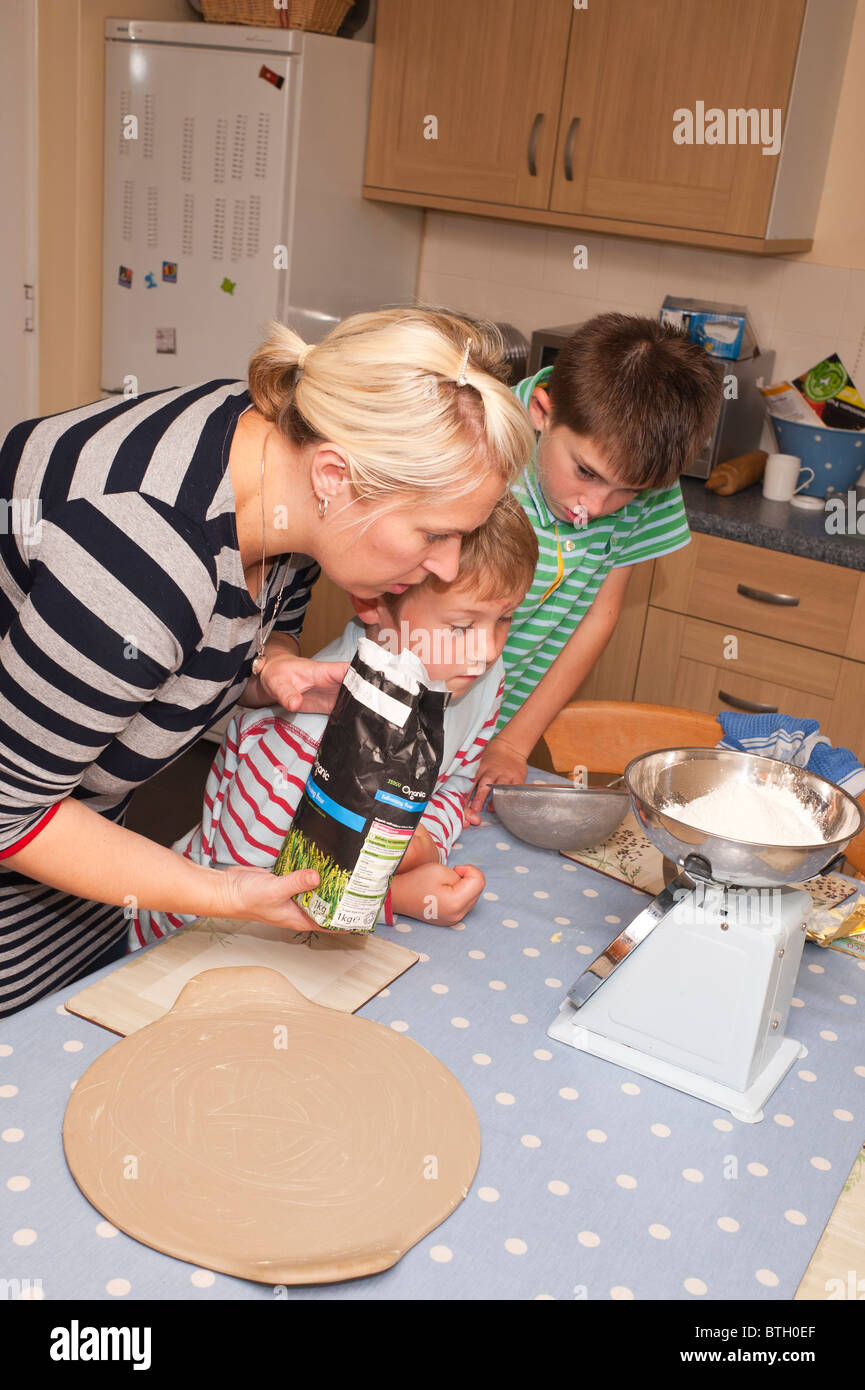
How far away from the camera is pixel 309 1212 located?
87 centimetres

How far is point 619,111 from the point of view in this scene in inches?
108

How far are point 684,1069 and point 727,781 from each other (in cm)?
32

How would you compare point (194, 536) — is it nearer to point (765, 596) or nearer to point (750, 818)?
point (750, 818)

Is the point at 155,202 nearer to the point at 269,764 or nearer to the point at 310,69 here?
the point at 310,69

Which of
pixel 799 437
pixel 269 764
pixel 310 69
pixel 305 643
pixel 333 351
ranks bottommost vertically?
pixel 305 643

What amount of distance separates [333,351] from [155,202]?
7.58 ft

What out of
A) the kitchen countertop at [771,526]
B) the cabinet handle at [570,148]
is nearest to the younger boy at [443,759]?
the kitchen countertop at [771,526]

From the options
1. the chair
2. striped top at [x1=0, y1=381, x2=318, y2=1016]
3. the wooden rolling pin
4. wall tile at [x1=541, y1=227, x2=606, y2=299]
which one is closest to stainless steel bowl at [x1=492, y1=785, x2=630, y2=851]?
striped top at [x1=0, y1=381, x2=318, y2=1016]

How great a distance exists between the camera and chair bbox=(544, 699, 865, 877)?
6.26 ft

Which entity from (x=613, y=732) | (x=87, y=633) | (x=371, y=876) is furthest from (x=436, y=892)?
(x=613, y=732)

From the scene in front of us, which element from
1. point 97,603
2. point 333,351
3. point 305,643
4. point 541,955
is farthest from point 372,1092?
point 305,643

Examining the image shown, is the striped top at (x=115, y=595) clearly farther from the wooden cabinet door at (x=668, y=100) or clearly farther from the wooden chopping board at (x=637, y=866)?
the wooden cabinet door at (x=668, y=100)

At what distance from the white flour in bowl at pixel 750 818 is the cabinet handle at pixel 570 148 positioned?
2157 mm

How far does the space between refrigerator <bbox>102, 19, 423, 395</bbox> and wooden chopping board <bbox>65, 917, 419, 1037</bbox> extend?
2.16 m
